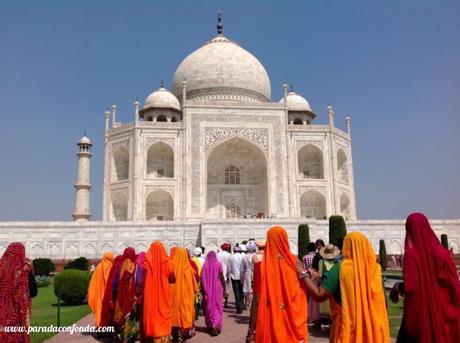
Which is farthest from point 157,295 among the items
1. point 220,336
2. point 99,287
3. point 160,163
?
point 160,163

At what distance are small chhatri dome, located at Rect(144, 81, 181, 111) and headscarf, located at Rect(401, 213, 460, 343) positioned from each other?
2351 centimetres

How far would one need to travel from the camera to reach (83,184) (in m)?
22.7

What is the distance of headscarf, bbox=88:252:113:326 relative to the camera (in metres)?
5.75

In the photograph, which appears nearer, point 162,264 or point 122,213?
point 162,264

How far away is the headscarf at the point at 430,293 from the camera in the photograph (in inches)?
86.9

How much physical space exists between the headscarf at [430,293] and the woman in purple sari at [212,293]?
11.9ft

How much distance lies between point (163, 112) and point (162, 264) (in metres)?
21.3

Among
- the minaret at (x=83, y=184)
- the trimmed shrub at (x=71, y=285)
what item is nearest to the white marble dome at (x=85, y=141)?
the minaret at (x=83, y=184)

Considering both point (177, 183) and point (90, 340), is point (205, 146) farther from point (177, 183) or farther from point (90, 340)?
point (90, 340)

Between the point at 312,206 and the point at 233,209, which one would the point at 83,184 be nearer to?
the point at 233,209

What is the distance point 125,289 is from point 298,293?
2.38 m

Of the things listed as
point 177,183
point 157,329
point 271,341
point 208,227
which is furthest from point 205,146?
point 271,341

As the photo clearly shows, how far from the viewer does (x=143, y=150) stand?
21984 millimetres

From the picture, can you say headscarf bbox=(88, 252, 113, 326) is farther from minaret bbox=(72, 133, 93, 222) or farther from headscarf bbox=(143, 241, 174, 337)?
minaret bbox=(72, 133, 93, 222)
